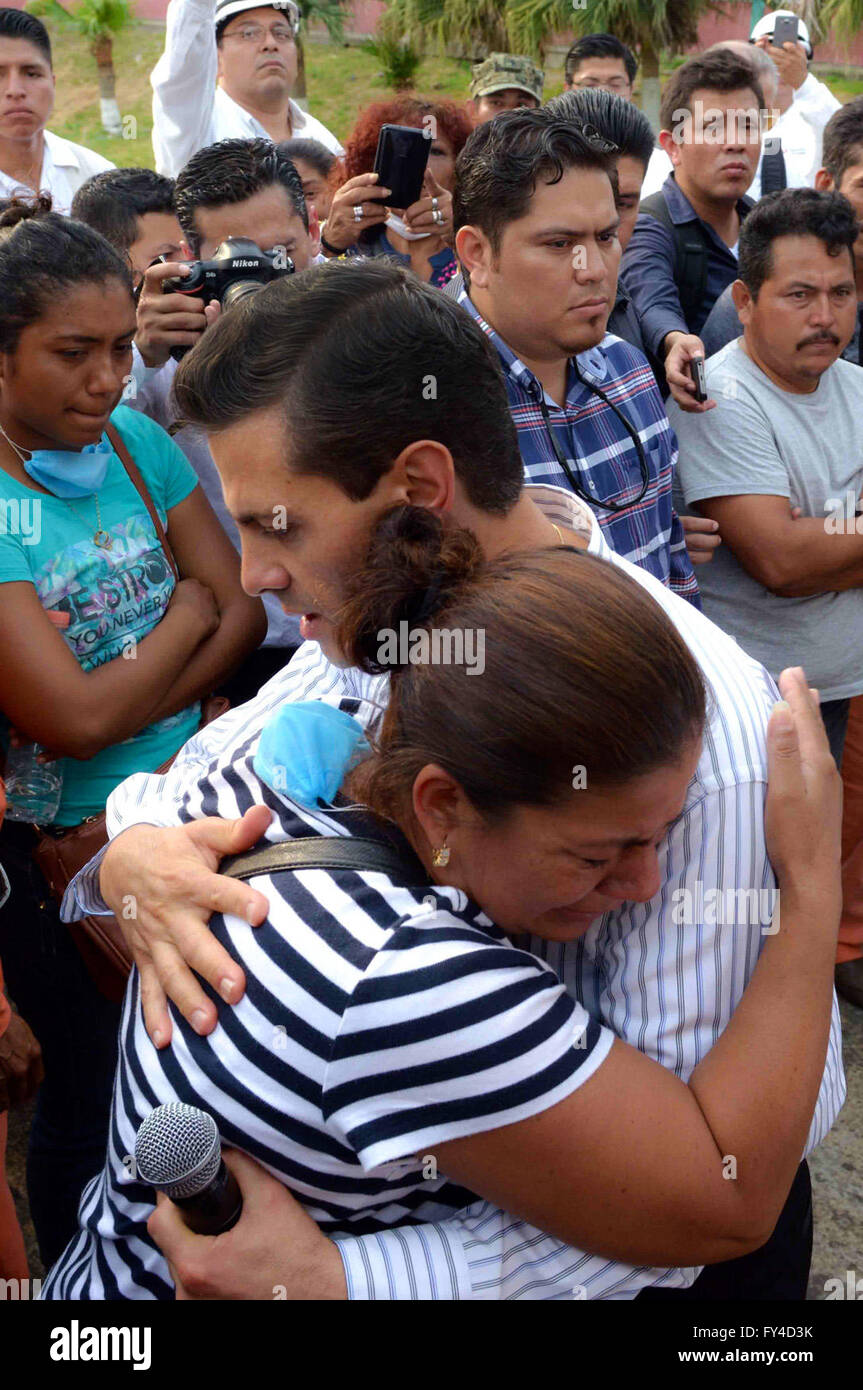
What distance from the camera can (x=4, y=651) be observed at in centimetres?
213

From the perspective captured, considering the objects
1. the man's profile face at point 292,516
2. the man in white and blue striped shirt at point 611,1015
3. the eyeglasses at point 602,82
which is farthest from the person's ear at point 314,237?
the man in white and blue striped shirt at point 611,1015

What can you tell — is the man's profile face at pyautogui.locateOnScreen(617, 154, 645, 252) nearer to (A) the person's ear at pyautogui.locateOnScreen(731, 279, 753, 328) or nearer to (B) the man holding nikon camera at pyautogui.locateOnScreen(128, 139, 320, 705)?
(A) the person's ear at pyautogui.locateOnScreen(731, 279, 753, 328)

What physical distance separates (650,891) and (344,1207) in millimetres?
458

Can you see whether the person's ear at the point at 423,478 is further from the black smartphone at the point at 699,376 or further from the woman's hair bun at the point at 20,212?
the black smartphone at the point at 699,376

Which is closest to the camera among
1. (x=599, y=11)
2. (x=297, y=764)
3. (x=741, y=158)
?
(x=297, y=764)

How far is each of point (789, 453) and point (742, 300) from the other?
0.47 m

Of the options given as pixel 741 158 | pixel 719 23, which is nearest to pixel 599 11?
pixel 719 23

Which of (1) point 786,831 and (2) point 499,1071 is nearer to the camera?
(2) point 499,1071

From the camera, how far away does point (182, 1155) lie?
1.09m

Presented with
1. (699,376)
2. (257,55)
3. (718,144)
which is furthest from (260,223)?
(257,55)

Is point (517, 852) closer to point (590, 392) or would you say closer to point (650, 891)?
point (650, 891)

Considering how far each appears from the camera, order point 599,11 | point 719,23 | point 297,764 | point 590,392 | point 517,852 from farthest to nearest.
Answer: point 719,23 < point 599,11 < point 590,392 < point 297,764 < point 517,852

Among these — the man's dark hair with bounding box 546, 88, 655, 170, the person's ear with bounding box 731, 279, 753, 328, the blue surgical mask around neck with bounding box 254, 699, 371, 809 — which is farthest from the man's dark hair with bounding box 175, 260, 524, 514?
the man's dark hair with bounding box 546, 88, 655, 170

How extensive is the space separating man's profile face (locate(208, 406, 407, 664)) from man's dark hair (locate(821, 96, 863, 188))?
3.00 meters
